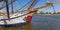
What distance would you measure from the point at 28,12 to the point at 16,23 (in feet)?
8.13

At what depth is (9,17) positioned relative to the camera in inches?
1298

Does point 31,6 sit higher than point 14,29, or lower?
higher

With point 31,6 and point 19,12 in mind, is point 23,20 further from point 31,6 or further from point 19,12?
point 31,6

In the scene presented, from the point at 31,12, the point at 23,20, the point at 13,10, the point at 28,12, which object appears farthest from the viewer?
the point at 13,10

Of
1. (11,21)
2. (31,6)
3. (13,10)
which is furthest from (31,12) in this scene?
(13,10)

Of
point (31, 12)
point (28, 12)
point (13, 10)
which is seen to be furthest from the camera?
point (13, 10)

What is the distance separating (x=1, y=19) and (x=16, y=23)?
2201mm

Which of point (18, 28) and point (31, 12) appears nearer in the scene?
point (31, 12)

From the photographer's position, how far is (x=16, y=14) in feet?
117

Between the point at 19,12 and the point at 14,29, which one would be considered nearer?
the point at 14,29

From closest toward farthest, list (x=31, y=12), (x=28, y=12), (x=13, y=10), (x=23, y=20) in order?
(x=31, y=12) → (x=28, y=12) → (x=23, y=20) → (x=13, y=10)

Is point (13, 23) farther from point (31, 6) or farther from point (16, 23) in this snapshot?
point (31, 6)

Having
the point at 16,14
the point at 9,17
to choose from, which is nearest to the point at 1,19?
the point at 9,17

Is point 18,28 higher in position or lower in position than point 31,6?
lower
